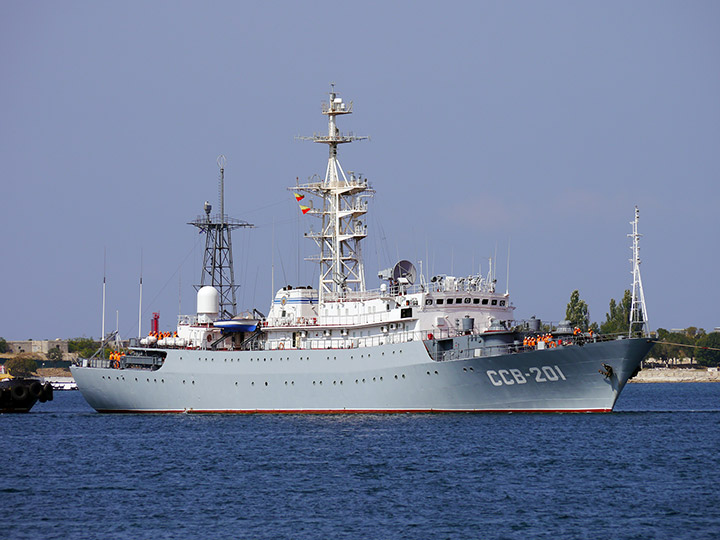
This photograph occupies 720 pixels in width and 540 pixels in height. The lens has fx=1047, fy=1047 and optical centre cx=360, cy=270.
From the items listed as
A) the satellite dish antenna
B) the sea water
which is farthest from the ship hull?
the satellite dish antenna

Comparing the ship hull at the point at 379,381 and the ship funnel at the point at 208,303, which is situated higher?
the ship funnel at the point at 208,303

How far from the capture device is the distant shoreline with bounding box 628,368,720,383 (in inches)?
5207

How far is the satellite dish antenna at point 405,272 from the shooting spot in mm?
48322

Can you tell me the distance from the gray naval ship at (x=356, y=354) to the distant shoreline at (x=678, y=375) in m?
88.9

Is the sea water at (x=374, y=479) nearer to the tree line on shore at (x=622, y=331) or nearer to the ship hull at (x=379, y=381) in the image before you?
the ship hull at (x=379, y=381)

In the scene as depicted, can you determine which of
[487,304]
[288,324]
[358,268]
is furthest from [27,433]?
[487,304]

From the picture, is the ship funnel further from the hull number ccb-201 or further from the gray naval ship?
the hull number ccb-201

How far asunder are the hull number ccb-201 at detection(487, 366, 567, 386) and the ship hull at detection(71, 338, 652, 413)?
0.14 ft

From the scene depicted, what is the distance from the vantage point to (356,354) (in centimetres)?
4681

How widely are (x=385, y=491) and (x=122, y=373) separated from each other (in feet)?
94.7

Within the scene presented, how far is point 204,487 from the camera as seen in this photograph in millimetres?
30250

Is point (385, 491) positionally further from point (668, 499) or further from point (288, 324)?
point (288, 324)

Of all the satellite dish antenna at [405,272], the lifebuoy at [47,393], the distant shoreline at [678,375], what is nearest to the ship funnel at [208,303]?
the satellite dish antenna at [405,272]

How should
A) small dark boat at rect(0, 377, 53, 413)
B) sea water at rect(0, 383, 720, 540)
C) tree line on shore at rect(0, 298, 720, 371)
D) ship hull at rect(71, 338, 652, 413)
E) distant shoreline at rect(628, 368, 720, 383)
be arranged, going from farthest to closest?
distant shoreline at rect(628, 368, 720, 383), tree line on shore at rect(0, 298, 720, 371), small dark boat at rect(0, 377, 53, 413), ship hull at rect(71, 338, 652, 413), sea water at rect(0, 383, 720, 540)
